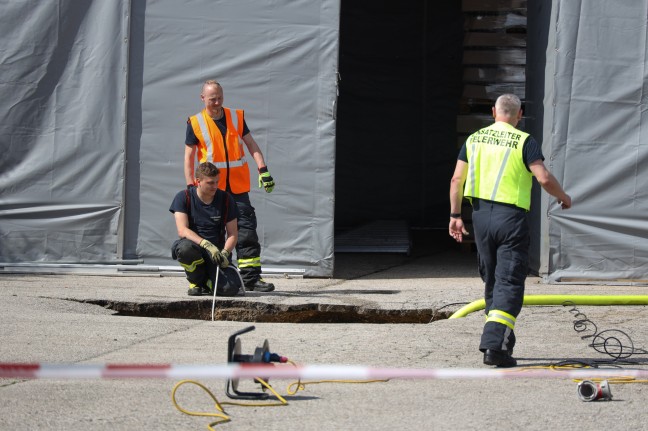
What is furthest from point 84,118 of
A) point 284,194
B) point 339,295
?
point 339,295

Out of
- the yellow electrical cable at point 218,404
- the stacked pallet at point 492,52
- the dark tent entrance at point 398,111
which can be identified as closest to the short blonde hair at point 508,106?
the yellow electrical cable at point 218,404

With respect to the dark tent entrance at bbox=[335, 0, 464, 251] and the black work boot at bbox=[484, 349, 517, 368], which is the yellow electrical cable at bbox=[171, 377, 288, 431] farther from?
the dark tent entrance at bbox=[335, 0, 464, 251]

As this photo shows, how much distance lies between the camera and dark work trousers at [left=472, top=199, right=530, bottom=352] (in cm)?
607

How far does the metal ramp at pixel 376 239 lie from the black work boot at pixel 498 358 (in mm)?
6898

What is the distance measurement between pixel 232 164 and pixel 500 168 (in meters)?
3.40

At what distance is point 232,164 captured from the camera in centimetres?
907

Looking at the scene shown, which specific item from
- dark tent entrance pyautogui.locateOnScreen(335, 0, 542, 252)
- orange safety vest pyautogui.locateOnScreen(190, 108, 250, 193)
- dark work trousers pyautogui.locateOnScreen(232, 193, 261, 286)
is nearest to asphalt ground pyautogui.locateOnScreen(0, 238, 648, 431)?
dark work trousers pyautogui.locateOnScreen(232, 193, 261, 286)

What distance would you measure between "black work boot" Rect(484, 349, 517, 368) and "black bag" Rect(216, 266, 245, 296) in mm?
3028

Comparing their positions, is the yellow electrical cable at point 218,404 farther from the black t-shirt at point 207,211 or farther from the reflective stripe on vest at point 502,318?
the black t-shirt at point 207,211

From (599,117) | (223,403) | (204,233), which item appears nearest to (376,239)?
(599,117)

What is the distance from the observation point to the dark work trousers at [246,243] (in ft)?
29.6

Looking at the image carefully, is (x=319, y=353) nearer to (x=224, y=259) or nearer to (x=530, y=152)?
(x=530, y=152)

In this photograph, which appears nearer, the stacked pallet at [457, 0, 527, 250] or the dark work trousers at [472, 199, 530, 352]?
the dark work trousers at [472, 199, 530, 352]

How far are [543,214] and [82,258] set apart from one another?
4715 mm
